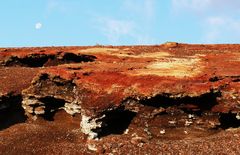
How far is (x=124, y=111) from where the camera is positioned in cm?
4419

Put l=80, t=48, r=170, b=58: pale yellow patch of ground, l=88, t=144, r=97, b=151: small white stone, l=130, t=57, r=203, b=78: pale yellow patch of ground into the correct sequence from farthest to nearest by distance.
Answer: l=80, t=48, r=170, b=58: pale yellow patch of ground → l=130, t=57, r=203, b=78: pale yellow patch of ground → l=88, t=144, r=97, b=151: small white stone

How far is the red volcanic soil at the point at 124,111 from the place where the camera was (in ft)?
140

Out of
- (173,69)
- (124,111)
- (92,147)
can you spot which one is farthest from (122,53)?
(92,147)

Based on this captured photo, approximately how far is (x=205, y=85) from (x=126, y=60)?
795 inches

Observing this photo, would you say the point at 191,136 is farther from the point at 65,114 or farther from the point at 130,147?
the point at 65,114

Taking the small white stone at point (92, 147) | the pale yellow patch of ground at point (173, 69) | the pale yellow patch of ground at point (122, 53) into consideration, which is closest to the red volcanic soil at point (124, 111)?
the small white stone at point (92, 147)

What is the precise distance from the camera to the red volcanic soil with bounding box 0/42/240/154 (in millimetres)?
42531

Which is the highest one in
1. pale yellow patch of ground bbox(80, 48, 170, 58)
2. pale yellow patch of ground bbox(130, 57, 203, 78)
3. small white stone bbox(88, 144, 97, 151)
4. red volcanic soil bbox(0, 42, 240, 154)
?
pale yellow patch of ground bbox(80, 48, 170, 58)

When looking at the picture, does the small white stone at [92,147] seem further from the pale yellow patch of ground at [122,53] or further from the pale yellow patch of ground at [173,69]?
the pale yellow patch of ground at [122,53]

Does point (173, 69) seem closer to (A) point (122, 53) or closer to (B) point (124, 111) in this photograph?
(B) point (124, 111)

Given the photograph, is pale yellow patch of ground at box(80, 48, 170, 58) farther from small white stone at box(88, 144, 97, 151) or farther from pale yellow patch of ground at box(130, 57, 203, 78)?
small white stone at box(88, 144, 97, 151)

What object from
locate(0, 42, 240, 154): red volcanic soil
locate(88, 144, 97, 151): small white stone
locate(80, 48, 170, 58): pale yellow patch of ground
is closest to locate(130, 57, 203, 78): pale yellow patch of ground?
locate(0, 42, 240, 154): red volcanic soil

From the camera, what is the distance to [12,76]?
53.8 metres

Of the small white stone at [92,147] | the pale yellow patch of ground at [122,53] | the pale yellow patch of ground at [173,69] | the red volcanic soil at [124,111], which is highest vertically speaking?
the pale yellow patch of ground at [122,53]
